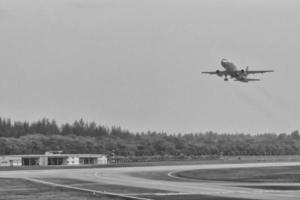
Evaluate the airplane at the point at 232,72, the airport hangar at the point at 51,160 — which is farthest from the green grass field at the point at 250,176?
the airport hangar at the point at 51,160

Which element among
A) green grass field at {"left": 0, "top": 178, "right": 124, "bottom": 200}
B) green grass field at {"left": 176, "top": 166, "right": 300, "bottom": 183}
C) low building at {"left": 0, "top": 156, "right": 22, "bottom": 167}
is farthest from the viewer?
low building at {"left": 0, "top": 156, "right": 22, "bottom": 167}

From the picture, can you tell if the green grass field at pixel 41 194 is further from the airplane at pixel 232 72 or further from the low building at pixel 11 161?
the low building at pixel 11 161

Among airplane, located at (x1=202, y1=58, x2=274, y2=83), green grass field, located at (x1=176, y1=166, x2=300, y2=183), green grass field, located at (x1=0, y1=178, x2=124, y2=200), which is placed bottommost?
green grass field, located at (x1=0, y1=178, x2=124, y2=200)

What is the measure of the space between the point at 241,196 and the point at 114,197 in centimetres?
1046

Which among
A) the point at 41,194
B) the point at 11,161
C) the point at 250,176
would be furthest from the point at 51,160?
the point at 41,194

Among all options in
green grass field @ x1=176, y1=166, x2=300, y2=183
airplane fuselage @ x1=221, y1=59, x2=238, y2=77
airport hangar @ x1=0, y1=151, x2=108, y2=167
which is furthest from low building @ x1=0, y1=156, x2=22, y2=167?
airplane fuselage @ x1=221, y1=59, x2=238, y2=77

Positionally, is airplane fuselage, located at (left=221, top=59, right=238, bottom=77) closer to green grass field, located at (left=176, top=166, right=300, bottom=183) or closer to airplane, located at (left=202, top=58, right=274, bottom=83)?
airplane, located at (left=202, top=58, right=274, bottom=83)

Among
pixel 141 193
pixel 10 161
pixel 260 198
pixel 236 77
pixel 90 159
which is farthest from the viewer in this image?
pixel 90 159

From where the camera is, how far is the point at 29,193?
194ft

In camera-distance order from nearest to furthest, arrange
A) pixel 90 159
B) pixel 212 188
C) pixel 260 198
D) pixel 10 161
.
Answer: pixel 260 198
pixel 212 188
pixel 10 161
pixel 90 159

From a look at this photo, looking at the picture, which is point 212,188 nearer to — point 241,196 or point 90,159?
point 241,196

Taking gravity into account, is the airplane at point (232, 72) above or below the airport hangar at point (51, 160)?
above

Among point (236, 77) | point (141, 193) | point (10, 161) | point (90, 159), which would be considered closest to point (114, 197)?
point (141, 193)

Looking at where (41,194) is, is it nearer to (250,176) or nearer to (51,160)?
(250,176)
